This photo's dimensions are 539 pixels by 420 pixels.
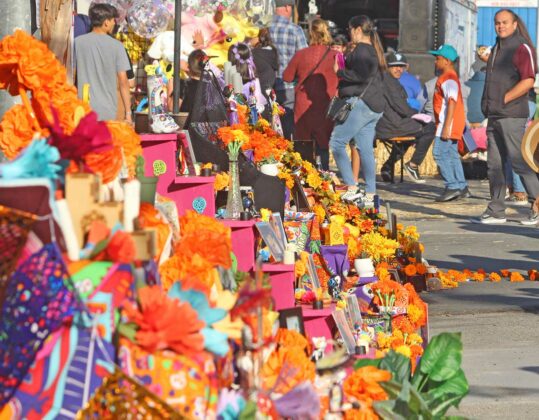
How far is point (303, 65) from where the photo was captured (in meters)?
13.7

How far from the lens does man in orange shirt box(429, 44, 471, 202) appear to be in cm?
1390

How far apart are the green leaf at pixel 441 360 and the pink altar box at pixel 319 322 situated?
3.33 ft

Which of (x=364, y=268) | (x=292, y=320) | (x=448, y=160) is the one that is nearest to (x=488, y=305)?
(x=364, y=268)

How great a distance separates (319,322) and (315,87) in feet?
27.8

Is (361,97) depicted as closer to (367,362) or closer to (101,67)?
(101,67)

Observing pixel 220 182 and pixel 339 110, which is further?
pixel 339 110

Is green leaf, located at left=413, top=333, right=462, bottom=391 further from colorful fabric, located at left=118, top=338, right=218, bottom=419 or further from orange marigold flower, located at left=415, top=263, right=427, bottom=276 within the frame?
orange marigold flower, located at left=415, top=263, right=427, bottom=276

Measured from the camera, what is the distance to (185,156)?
6.60 metres

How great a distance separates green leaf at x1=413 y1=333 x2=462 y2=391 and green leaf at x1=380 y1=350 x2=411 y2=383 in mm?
57

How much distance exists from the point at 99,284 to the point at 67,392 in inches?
11.1

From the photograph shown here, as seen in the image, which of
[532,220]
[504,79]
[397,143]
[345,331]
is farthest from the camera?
[397,143]

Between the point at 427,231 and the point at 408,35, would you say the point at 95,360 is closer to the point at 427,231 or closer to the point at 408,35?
the point at 427,231

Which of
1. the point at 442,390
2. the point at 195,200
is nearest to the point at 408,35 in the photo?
the point at 195,200

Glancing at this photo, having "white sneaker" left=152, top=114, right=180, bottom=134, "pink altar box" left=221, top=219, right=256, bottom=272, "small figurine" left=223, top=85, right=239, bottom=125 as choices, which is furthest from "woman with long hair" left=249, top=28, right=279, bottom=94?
"pink altar box" left=221, top=219, right=256, bottom=272
